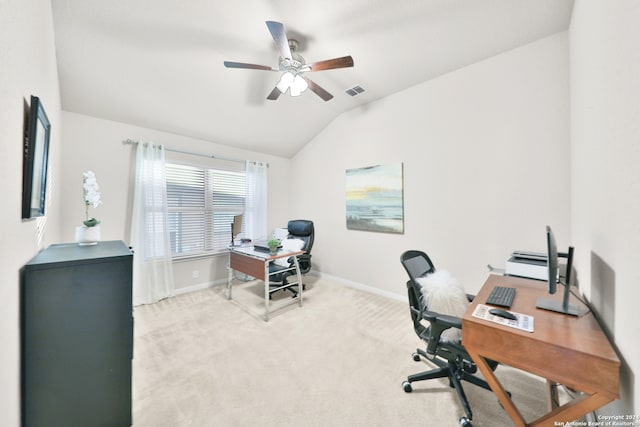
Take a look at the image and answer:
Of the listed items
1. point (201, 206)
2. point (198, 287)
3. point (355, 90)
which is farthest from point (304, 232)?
point (355, 90)

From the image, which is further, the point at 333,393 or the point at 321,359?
the point at 321,359

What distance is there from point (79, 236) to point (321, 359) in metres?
2.15

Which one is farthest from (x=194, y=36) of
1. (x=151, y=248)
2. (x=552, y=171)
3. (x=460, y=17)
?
(x=552, y=171)

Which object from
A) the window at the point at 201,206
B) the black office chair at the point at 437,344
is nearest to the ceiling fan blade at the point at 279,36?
the black office chair at the point at 437,344

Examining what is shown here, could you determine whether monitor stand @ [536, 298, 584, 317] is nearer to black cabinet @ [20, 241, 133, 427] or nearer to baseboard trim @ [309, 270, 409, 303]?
baseboard trim @ [309, 270, 409, 303]

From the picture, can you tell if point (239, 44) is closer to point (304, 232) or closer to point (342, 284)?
point (304, 232)

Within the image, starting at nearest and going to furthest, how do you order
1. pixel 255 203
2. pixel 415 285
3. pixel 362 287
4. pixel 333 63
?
pixel 415 285 → pixel 333 63 → pixel 362 287 → pixel 255 203

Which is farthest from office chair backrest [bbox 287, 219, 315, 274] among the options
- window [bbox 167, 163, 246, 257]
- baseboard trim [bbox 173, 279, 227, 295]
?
baseboard trim [bbox 173, 279, 227, 295]

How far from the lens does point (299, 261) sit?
136 inches

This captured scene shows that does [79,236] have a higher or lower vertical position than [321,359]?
higher

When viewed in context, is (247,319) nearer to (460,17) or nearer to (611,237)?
(611,237)

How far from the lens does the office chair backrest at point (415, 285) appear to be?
164 cm

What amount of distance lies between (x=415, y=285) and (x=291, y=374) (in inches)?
48.7

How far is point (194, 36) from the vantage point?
7.27 feet
